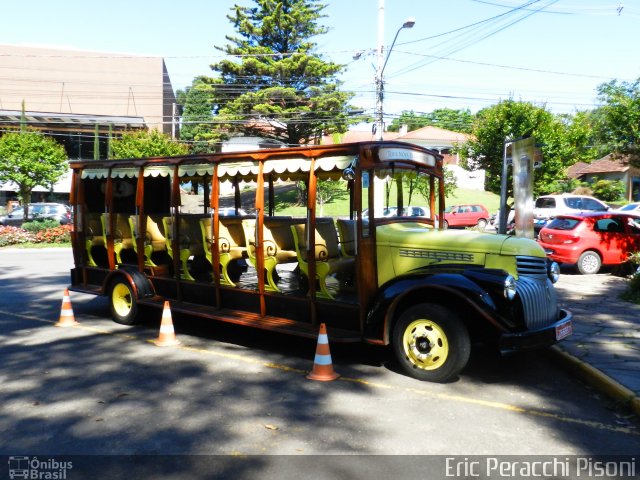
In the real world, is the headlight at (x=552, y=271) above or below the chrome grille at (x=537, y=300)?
above

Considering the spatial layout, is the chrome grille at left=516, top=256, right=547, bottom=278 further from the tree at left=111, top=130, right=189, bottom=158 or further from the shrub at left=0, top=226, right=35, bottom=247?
the tree at left=111, top=130, right=189, bottom=158

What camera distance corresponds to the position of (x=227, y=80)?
3456 cm

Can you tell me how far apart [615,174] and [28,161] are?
4489cm

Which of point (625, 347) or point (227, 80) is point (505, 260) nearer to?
point (625, 347)

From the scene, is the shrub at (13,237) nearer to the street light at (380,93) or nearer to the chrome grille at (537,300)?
the street light at (380,93)

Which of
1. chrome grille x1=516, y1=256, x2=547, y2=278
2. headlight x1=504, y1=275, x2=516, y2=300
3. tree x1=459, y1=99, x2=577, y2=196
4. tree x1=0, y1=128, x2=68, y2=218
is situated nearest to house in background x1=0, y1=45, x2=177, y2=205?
tree x1=0, y1=128, x2=68, y2=218

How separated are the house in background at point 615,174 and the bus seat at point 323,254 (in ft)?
128

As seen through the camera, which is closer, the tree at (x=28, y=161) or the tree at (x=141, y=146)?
the tree at (x=28, y=161)

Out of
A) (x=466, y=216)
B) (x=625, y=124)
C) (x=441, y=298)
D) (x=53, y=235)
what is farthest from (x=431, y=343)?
(x=466, y=216)

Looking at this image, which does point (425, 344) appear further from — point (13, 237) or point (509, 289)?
point (13, 237)

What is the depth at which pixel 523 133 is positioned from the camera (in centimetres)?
2566

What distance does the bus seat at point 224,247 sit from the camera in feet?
23.4

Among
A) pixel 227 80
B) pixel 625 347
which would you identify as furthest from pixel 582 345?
pixel 227 80

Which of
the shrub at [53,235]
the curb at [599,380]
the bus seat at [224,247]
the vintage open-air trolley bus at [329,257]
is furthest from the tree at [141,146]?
the curb at [599,380]
